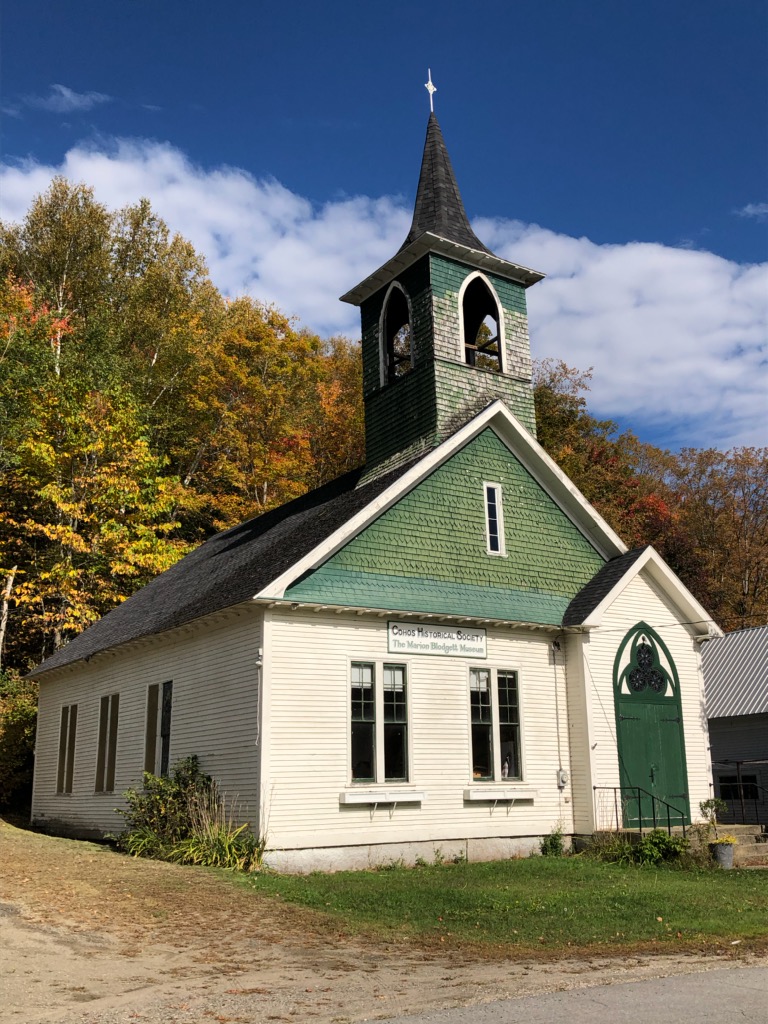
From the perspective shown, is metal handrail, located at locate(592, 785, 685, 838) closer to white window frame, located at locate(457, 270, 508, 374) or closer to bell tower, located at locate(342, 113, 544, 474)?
bell tower, located at locate(342, 113, 544, 474)

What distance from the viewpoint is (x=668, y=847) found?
650 inches

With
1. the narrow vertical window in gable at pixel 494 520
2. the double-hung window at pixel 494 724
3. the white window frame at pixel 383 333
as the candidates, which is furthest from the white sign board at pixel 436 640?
the white window frame at pixel 383 333

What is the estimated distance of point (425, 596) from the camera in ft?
57.9

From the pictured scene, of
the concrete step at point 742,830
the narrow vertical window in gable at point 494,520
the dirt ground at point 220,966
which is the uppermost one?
the narrow vertical window in gable at point 494,520

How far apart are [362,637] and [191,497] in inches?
782

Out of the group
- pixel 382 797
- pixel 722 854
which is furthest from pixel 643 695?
pixel 382 797

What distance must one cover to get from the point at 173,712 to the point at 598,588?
8968 mm

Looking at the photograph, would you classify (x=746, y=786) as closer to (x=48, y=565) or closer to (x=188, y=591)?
(x=188, y=591)

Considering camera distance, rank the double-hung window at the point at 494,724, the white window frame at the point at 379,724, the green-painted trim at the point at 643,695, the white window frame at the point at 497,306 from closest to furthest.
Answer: the white window frame at the point at 379,724
the double-hung window at the point at 494,724
the green-painted trim at the point at 643,695
the white window frame at the point at 497,306

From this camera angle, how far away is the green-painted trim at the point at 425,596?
648 inches

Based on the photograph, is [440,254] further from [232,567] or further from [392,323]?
[232,567]

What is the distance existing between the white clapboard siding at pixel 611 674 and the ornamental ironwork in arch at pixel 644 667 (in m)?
0.15

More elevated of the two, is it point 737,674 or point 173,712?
point 737,674

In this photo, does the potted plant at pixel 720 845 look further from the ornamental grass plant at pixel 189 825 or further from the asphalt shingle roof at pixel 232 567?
the asphalt shingle roof at pixel 232 567
